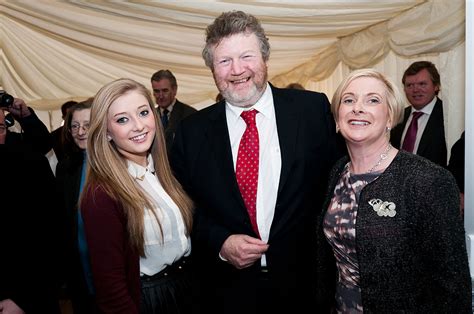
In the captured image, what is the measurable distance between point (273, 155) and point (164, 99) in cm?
251

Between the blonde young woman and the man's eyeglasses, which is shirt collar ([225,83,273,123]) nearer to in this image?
the blonde young woman

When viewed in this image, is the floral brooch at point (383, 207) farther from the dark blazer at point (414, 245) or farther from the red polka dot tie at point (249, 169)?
the red polka dot tie at point (249, 169)

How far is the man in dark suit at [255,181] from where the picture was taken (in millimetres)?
1873

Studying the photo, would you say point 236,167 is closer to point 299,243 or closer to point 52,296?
point 299,243

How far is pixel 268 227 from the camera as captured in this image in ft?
6.20

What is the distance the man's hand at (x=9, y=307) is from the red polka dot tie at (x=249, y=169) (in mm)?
867

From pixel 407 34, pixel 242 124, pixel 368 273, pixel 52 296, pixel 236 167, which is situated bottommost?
pixel 52 296

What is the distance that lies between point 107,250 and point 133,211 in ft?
0.48

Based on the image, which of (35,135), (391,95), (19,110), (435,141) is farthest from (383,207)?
(19,110)

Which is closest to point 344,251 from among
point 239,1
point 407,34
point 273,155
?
point 273,155

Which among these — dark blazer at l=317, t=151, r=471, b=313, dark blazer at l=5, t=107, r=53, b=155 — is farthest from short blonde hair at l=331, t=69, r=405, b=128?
dark blazer at l=5, t=107, r=53, b=155

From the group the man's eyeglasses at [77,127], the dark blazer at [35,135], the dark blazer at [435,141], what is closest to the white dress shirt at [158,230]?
the man's eyeglasses at [77,127]

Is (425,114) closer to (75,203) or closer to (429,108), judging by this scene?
(429,108)

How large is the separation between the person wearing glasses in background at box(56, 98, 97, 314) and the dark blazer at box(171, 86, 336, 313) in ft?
2.38
